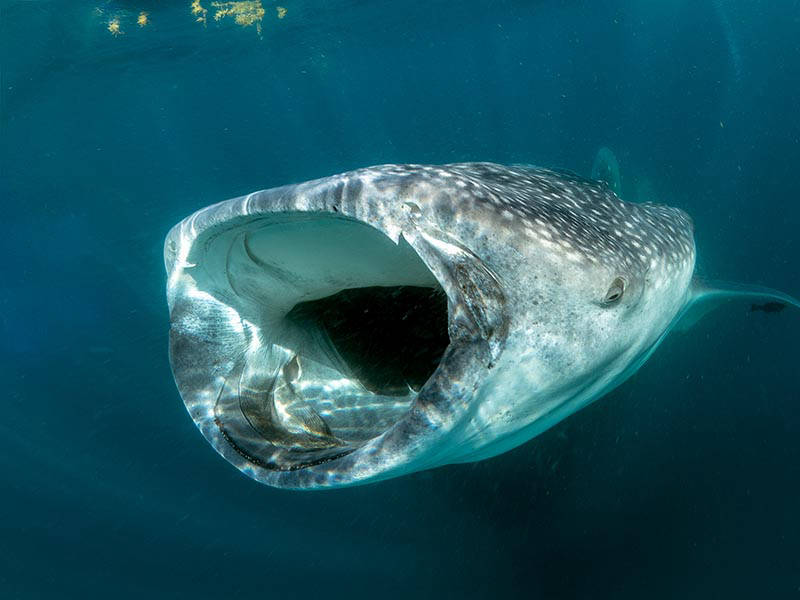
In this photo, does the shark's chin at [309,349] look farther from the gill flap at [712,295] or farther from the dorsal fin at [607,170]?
the dorsal fin at [607,170]

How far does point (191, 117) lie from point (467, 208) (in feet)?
127

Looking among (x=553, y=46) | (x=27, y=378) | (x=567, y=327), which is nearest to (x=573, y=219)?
(x=567, y=327)

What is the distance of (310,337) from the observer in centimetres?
285

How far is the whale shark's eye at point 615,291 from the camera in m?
1.96

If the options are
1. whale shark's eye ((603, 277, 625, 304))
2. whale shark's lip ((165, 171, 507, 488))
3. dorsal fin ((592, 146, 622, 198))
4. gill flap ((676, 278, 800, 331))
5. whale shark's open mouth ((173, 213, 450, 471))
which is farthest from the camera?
dorsal fin ((592, 146, 622, 198))

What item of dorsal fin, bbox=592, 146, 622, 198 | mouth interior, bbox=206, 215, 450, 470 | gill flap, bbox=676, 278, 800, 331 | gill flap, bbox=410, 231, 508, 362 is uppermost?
gill flap, bbox=410, 231, 508, 362

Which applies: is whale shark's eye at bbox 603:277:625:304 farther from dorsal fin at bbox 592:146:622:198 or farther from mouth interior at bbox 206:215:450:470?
dorsal fin at bbox 592:146:622:198

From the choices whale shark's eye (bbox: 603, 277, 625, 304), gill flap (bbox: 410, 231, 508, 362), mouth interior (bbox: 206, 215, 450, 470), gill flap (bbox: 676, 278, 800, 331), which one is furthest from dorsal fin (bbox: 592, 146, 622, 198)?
gill flap (bbox: 410, 231, 508, 362)

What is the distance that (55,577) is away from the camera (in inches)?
373

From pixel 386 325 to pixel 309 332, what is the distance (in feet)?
1.74

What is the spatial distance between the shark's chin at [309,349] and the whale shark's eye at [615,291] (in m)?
0.60

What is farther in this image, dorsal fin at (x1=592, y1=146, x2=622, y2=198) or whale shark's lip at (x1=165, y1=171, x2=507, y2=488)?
dorsal fin at (x1=592, y1=146, x2=622, y2=198)

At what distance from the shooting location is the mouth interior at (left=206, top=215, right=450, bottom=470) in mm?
2111

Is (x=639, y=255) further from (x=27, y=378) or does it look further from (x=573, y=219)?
(x=27, y=378)
